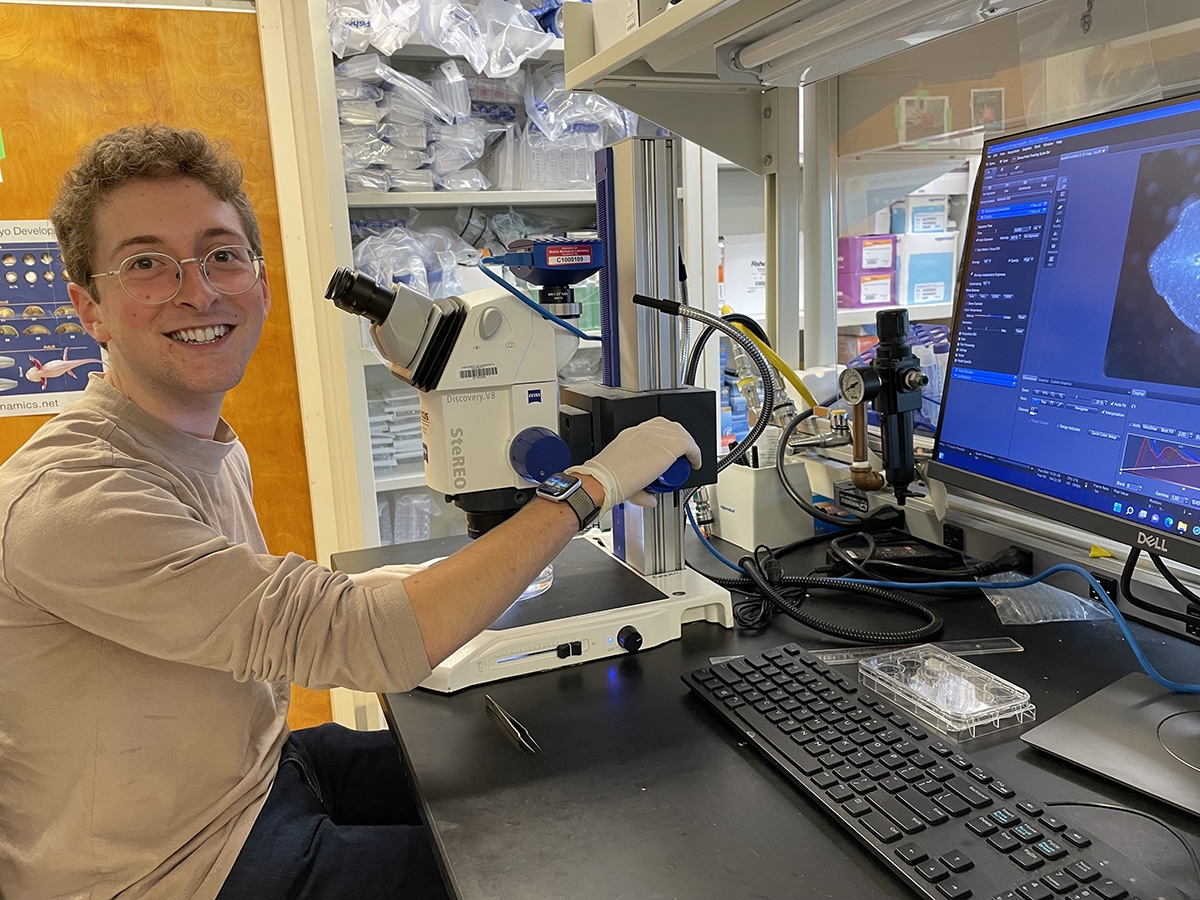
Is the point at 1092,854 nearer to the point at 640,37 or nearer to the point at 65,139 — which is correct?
the point at 640,37

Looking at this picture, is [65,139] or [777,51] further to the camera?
[65,139]

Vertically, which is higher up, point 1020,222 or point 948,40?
point 948,40

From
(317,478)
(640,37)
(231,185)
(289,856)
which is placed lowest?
(289,856)

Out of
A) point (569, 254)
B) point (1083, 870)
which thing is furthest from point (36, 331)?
point (1083, 870)

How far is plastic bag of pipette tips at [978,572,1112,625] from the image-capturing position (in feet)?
3.40

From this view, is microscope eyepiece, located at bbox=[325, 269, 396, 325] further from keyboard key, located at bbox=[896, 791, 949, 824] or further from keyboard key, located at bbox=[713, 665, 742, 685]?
keyboard key, located at bbox=[896, 791, 949, 824]

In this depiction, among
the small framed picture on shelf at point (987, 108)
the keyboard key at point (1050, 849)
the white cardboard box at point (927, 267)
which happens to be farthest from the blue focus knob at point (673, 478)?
the white cardboard box at point (927, 267)

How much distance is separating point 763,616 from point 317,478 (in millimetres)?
1458

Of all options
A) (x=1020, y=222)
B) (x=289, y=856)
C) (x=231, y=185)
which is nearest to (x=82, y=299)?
(x=231, y=185)

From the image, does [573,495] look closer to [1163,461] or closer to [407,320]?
[407,320]

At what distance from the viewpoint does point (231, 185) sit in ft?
3.61

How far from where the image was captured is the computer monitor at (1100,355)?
0.73m

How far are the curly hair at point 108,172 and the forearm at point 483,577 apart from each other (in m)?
0.55

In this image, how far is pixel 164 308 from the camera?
101 cm
